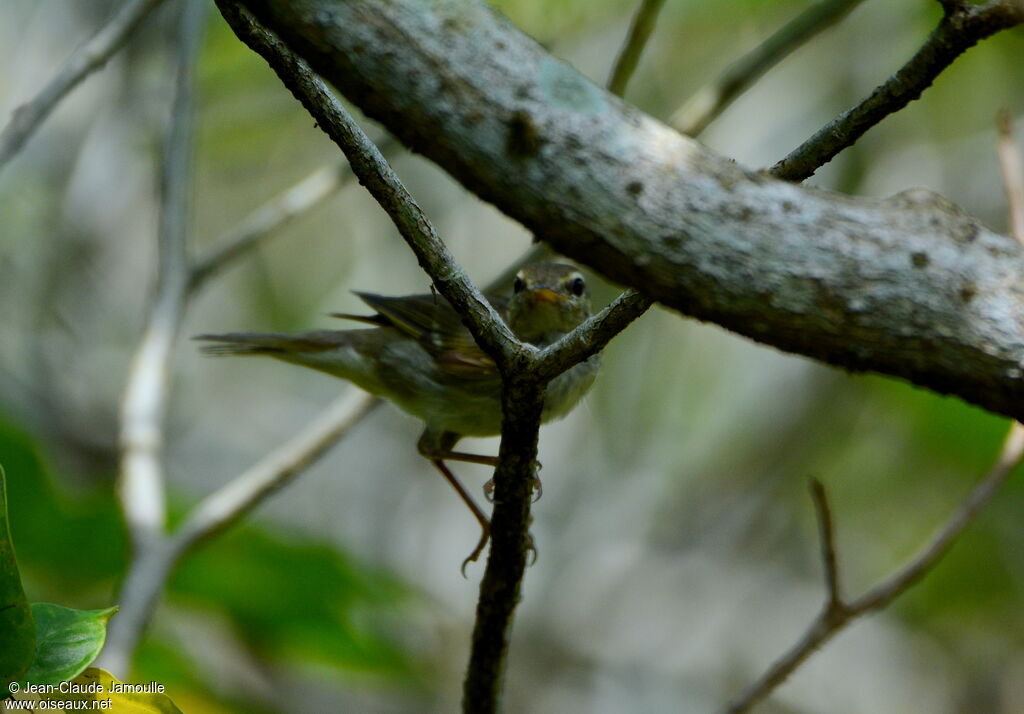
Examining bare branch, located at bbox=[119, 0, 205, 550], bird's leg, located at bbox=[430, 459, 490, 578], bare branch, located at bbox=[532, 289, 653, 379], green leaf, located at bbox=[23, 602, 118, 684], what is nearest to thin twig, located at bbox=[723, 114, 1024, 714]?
bird's leg, located at bbox=[430, 459, 490, 578]

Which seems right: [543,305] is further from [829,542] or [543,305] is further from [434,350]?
[829,542]

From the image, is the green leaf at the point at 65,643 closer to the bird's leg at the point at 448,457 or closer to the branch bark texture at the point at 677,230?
the branch bark texture at the point at 677,230

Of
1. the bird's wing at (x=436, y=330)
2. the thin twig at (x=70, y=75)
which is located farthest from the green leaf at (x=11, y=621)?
the bird's wing at (x=436, y=330)

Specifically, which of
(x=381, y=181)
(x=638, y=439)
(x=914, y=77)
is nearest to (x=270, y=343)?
(x=381, y=181)

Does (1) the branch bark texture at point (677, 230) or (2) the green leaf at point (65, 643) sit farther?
(2) the green leaf at point (65, 643)

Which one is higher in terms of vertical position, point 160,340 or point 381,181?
point 160,340

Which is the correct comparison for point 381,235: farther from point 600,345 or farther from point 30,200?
point 600,345

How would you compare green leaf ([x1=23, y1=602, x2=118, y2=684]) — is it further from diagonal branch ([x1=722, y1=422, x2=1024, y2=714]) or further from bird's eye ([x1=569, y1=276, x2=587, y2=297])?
bird's eye ([x1=569, y1=276, x2=587, y2=297])
